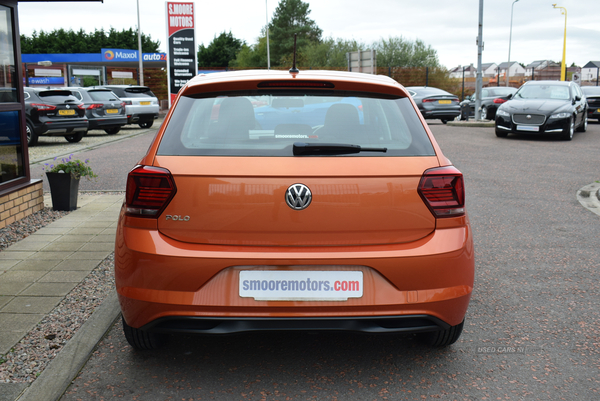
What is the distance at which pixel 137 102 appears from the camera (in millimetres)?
23781

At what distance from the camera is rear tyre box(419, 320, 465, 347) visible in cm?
337

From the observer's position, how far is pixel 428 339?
3.52 metres

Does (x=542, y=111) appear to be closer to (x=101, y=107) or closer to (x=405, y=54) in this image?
(x=101, y=107)

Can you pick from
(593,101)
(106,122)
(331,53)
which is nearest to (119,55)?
(331,53)

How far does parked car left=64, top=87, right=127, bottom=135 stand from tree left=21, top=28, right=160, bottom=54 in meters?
71.7

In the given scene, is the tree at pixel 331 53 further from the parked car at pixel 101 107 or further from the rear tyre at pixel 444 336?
the rear tyre at pixel 444 336

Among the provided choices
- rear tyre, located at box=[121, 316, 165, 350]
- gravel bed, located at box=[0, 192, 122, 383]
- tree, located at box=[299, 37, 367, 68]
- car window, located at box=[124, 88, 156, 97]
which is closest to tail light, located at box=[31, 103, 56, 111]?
car window, located at box=[124, 88, 156, 97]

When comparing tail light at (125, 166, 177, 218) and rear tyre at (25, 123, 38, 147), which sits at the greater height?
tail light at (125, 166, 177, 218)

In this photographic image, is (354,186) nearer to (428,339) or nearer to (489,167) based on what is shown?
(428,339)

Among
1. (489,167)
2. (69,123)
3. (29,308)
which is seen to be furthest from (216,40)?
(29,308)

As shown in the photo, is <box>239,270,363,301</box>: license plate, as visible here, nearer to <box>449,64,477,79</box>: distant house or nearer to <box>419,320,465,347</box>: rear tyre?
<box>419,320,465,347</box>: rear tyre

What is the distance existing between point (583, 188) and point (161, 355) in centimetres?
810

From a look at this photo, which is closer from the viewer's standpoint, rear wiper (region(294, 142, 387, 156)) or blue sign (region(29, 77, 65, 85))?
rear wiper (region(294, 142, 387, 156))

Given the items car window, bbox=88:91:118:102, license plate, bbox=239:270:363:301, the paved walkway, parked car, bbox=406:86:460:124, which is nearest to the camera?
license plate, bbox=239:270:363:301
